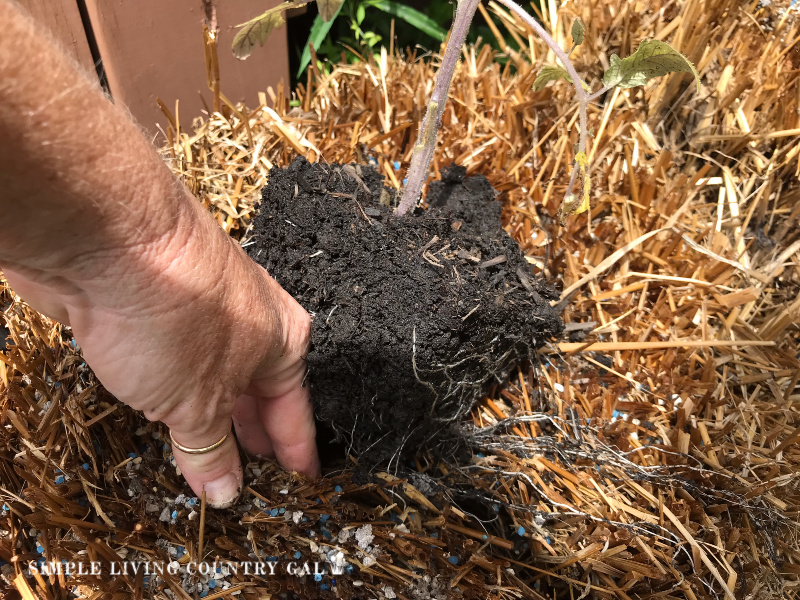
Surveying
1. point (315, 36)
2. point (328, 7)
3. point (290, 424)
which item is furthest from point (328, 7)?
point (315, 36)

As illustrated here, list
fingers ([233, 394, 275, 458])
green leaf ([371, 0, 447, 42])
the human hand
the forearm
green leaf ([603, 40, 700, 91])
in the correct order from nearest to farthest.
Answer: the forearm → the human hand → green leaf ([603, 40, 700, 91]) → fingers ([233, 394, 275, 458]) → green leaf ([371, 0, 447, 42])

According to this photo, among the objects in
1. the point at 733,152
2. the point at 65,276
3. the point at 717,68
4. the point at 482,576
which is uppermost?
the point at 65,276

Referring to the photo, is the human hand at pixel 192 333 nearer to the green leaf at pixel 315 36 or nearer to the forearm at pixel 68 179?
the forearm at pixel 68 179

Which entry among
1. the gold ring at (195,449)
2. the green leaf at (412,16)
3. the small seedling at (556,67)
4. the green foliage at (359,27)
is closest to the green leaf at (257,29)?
the small seedling at (556,67)

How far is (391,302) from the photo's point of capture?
91 centimetres

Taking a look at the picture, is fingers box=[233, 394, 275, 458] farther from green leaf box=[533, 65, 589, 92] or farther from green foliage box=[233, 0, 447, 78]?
green foliage box=[233, 0, 447, 78]

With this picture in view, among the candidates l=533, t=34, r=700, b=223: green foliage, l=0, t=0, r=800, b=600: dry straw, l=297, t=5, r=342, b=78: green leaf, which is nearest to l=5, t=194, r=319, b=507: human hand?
l=0, t=0, r=800, b=600: dry straw

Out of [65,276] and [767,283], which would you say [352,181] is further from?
[767,283]

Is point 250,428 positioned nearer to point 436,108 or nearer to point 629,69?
point 436,108

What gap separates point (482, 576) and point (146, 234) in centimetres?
79

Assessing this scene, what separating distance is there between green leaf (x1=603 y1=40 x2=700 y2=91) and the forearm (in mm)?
704

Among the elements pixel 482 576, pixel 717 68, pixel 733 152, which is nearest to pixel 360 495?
pixel 482 576

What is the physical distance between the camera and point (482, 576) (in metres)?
0.92

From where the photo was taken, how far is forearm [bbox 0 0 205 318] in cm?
48
